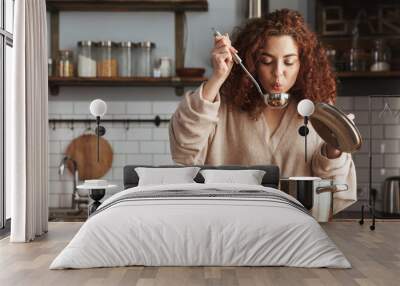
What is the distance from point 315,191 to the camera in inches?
239

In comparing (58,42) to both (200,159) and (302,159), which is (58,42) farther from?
(302,159)

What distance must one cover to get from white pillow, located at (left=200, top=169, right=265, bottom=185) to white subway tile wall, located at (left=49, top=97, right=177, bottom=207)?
33.3 inches

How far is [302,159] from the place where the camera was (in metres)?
6.32

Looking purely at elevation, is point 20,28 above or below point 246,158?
above

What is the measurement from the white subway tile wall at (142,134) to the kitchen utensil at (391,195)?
0.65 ft

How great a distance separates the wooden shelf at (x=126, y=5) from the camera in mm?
6340

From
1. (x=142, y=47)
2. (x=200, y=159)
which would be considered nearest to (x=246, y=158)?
(x=200, y=159)

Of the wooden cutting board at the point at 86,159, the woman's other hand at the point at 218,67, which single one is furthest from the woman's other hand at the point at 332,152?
the wooden cutting board at the point at 86,159

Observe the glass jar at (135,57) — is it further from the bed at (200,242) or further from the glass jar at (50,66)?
the bed at (200,242)

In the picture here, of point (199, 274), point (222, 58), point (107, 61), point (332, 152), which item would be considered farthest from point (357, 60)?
point (199, 274)

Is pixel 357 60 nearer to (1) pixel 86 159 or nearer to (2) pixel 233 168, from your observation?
(2) pixel 233 168

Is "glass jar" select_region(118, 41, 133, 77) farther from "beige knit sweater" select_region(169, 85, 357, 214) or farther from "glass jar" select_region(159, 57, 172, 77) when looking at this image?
"beige knit sweater" select_region(169, 85, 357, 214)

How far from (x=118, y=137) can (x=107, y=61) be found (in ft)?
2.39

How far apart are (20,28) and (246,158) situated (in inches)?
90.7
